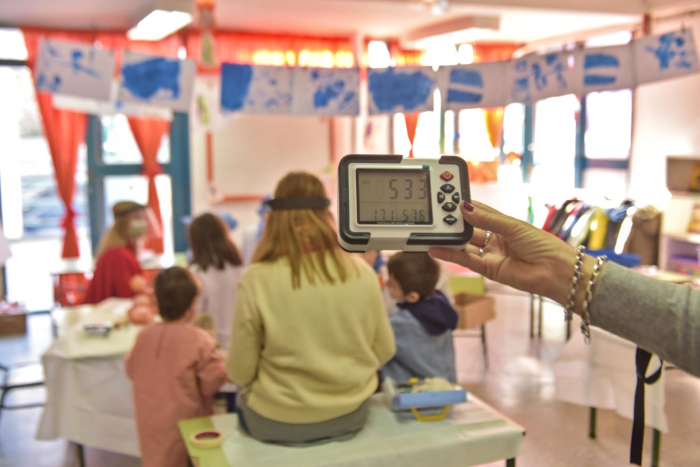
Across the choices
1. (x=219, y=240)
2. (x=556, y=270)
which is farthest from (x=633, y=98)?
(x=556, y=270)

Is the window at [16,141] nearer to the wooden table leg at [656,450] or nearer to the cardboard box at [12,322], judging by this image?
the cardboard box at [12,322]

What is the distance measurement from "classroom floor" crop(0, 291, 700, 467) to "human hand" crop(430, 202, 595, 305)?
2.17 meters

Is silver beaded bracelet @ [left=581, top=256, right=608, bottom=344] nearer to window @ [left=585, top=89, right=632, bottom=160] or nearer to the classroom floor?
the classroom floor

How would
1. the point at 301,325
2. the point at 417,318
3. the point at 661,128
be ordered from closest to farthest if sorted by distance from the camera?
the point at 301,325
the point at 417,318
the point at 661,128

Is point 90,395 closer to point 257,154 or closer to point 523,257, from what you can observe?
point 523,257

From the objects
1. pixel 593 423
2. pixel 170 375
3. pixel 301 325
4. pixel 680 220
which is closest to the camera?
pixel 301 325

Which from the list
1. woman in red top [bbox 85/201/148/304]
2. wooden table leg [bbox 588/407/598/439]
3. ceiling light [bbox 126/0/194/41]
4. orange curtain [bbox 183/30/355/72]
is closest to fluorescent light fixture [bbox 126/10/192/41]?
ceiling light [bbox 126/0/194/41]

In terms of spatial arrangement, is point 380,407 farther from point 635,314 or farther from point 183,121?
point 183,121

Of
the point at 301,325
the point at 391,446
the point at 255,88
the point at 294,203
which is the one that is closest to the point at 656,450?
the point at 391,446

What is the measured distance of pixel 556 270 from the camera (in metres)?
0.90

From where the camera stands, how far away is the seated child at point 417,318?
2338mm

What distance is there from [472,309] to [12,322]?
3.76 meters

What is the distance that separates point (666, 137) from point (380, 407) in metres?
4.79

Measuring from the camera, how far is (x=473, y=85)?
3.95 metres
